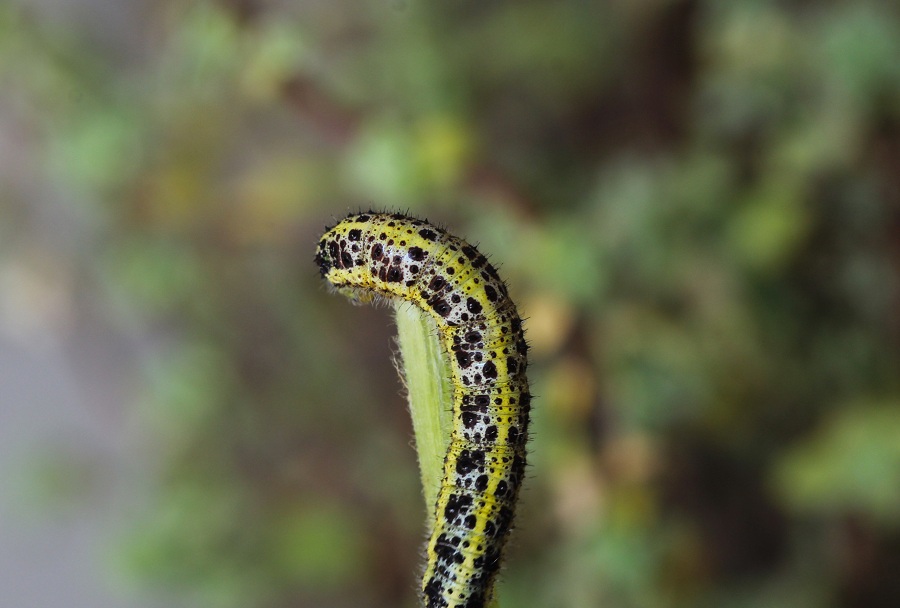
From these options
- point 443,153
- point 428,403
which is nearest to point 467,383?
point 428,403

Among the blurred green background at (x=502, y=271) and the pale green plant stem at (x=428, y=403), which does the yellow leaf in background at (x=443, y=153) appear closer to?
the blurred green background at (x=502, y=271)

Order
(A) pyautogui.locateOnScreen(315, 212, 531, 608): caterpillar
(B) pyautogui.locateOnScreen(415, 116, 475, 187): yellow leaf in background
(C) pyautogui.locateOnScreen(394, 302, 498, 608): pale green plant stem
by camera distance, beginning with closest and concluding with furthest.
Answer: (C) pyautogui.locateOnScreen(394, 302, 498, 608): pale green plant stem < (A) pyautogui.locateOnScreen(315, 212, 531, 608): caterpillar < (B) pyautogui.locateOnScreen(415, 116, 475, 187): yellow leaf in background

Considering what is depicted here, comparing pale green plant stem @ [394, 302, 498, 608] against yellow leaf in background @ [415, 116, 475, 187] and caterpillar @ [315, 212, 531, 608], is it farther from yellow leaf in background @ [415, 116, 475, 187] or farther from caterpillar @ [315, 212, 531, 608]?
yellow leaf in background @ [415, 116, 475, 187]

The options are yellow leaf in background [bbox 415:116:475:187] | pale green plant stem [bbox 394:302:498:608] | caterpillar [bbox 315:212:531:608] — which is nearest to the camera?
pale green plant stem [bbox 394:302:498:608]

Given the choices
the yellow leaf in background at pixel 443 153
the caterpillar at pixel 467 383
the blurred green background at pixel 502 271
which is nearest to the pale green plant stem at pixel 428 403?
the caterpillar at pixel 467 383

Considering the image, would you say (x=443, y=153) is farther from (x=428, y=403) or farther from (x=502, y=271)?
(x=428, y=403)

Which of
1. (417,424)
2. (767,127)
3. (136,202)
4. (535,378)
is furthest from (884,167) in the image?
(136,202)

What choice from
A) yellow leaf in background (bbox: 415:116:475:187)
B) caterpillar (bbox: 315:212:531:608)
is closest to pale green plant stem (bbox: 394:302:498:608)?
caterpillar (bbox: 315:212:531:608)
